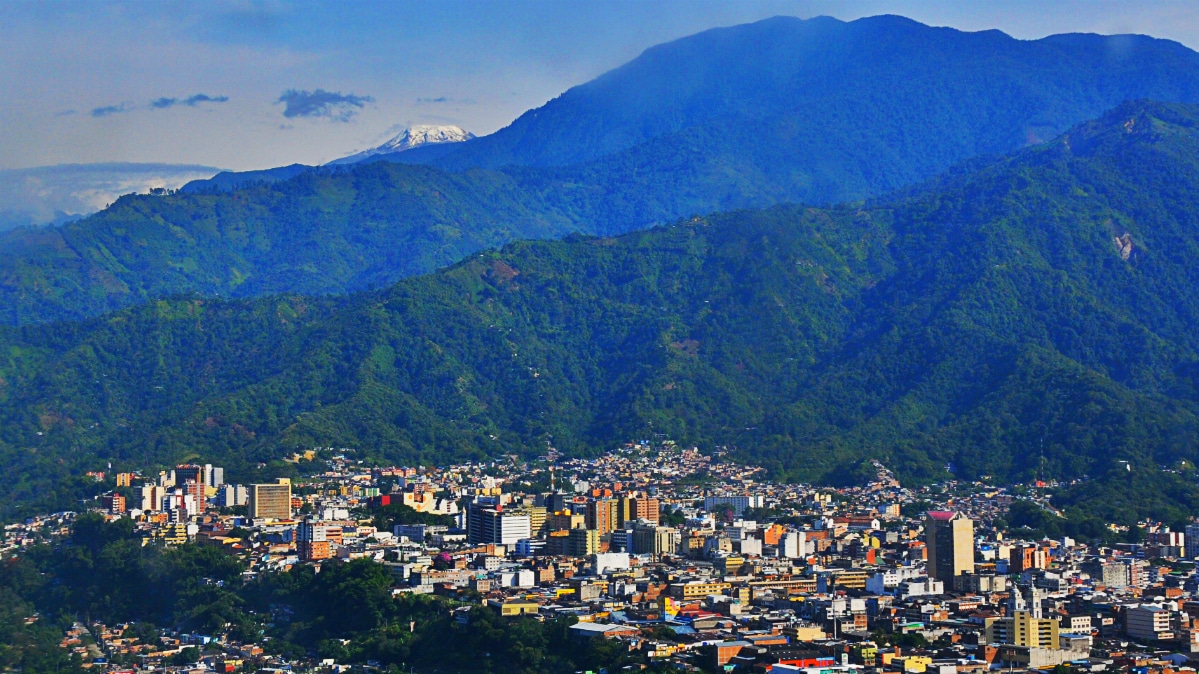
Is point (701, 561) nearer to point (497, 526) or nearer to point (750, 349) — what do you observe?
point (497, 526)

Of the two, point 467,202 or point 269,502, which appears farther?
point 467,202

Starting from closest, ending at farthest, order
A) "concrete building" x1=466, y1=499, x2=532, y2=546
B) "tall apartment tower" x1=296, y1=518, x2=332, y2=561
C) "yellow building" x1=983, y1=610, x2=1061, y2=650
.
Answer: "yellow building" x1=983, y1=610, x2=1061, y2=650, "tall apartment tower" x1=296, y1=518, x2=332, y2=561, "concrete building" x1=466, y1=499, x2=532, y2=546

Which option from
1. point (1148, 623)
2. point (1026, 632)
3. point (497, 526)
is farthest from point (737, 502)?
point (1026, 632)

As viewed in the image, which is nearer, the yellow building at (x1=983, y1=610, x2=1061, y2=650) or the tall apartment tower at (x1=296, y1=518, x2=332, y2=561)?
the yellow building at (x1=983, y1=610, x2=1061, y2=650)

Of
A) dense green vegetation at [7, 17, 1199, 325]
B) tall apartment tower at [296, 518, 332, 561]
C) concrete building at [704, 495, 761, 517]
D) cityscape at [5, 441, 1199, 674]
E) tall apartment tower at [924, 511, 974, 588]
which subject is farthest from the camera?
dense green vegetation at [7, 17, 1199, 325]

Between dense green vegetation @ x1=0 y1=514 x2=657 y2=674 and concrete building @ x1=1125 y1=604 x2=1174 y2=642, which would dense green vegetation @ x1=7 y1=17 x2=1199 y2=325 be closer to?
dense green vegetation @ x1=0 y1=514 x2=657 y2=674

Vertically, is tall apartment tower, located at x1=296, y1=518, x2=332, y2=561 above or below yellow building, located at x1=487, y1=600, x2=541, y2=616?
above

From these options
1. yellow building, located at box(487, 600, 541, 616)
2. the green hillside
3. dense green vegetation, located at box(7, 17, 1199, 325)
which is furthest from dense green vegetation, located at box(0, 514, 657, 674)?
dense green vegetation, located at box(7, 17, 1199, 325)
